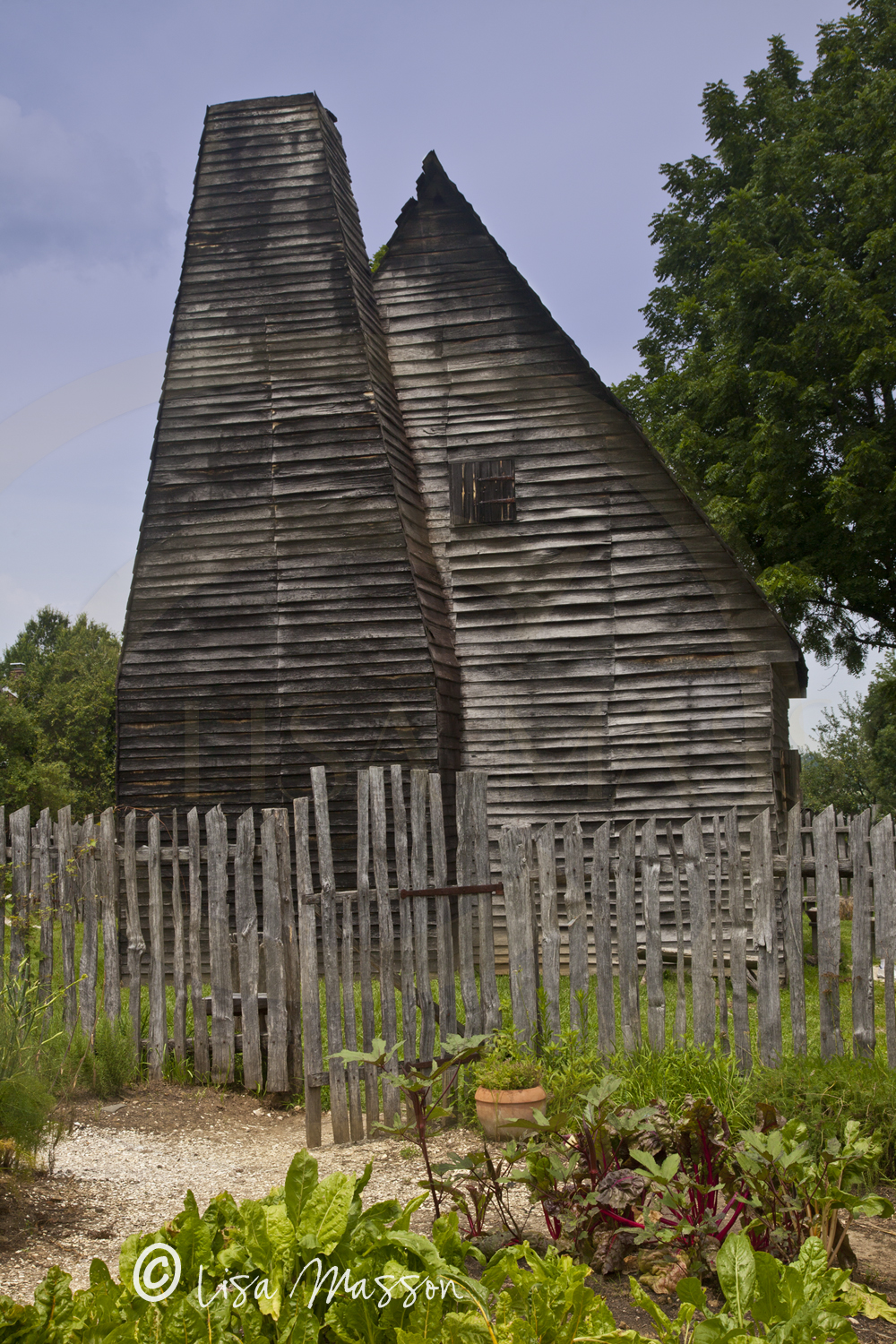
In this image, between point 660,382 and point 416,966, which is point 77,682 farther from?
point 416,966

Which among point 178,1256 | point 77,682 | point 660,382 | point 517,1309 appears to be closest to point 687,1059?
point 517,1309

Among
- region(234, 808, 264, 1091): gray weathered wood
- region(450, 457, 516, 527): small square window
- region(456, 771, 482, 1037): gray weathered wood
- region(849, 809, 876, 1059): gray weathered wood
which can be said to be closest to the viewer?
region(849, 809, 876, 1059): gray weathered wood

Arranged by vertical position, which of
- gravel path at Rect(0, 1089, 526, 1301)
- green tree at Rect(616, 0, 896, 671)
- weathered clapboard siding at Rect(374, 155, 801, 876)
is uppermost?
green tree at Rect(616, 0, 896, 671)

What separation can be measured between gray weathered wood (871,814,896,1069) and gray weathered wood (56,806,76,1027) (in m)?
5.03

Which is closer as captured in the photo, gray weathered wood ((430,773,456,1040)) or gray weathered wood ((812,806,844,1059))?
gray weathered wood ((812,806,844,1059))

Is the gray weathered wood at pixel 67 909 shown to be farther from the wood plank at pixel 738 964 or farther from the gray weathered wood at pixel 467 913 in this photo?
the wood plank at pixel 738 964

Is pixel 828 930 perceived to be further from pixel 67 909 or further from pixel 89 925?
pixel 67 909

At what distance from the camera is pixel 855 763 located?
36.5 m

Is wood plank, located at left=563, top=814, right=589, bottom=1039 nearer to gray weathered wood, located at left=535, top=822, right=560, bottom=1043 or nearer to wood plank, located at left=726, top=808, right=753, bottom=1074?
gray weathered wood, located at left=535, top=822, right=560, bottom=1043

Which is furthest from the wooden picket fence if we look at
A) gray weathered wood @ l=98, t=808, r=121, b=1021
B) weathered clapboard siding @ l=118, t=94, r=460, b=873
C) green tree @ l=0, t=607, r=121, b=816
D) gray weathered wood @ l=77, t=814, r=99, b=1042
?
green tree @ l=0, t=607, r=121, b=816

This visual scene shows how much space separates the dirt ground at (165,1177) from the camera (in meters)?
3.82

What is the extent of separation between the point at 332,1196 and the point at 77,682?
40141mm

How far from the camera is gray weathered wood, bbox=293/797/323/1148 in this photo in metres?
5.70

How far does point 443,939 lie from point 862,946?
2306 mm
